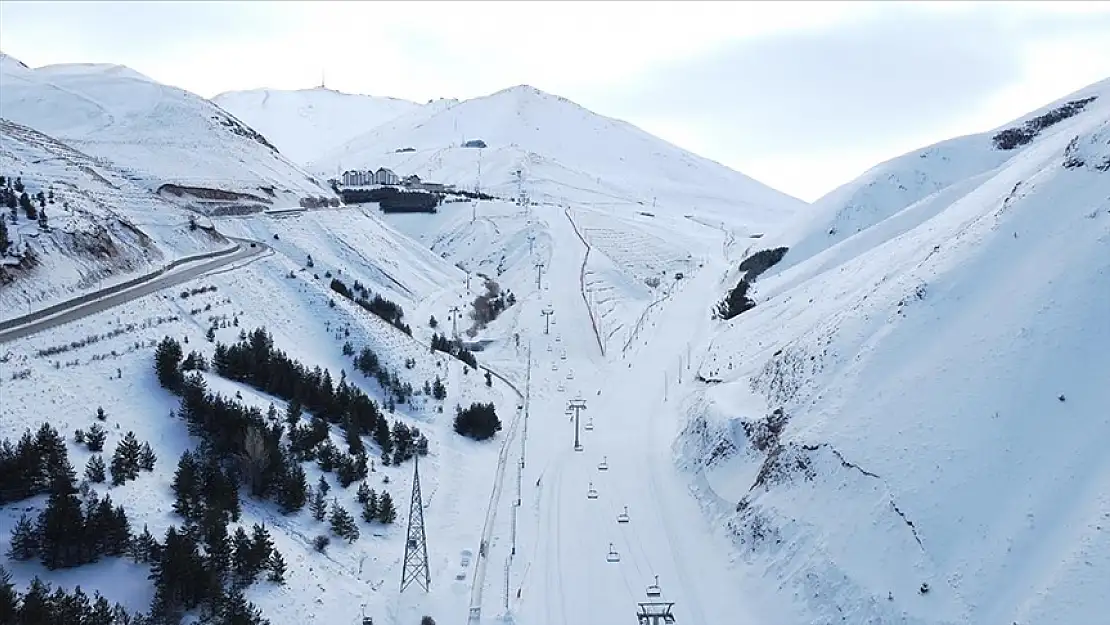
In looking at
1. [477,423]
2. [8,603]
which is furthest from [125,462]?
[477,423]

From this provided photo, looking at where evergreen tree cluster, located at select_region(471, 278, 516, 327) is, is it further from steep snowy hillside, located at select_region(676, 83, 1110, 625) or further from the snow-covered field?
steep snowy hillside, located at select_region(676, 83, 1110, 625)

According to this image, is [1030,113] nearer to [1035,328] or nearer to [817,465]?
[1035,328]

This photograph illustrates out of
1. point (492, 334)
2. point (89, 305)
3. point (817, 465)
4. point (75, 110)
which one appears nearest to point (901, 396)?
point (817, 465)

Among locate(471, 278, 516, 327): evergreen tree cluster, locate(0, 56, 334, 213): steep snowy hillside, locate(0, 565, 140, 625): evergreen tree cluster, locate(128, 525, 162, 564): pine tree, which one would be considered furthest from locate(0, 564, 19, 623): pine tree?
locate(0, 56, 334, 213): steep snowy hillside

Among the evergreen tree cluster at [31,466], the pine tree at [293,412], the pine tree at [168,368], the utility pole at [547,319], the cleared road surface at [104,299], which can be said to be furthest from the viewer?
the utility pole at [547,319]

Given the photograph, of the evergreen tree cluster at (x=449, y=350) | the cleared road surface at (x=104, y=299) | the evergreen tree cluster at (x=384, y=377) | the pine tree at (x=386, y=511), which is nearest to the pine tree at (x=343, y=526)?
the pine tree at (x=386, y=511)

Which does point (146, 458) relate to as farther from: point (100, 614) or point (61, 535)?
point (100, 614)

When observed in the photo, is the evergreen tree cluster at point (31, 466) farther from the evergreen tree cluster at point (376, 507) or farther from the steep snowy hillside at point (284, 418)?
the evergreen tree cluster at point (376, 507)
